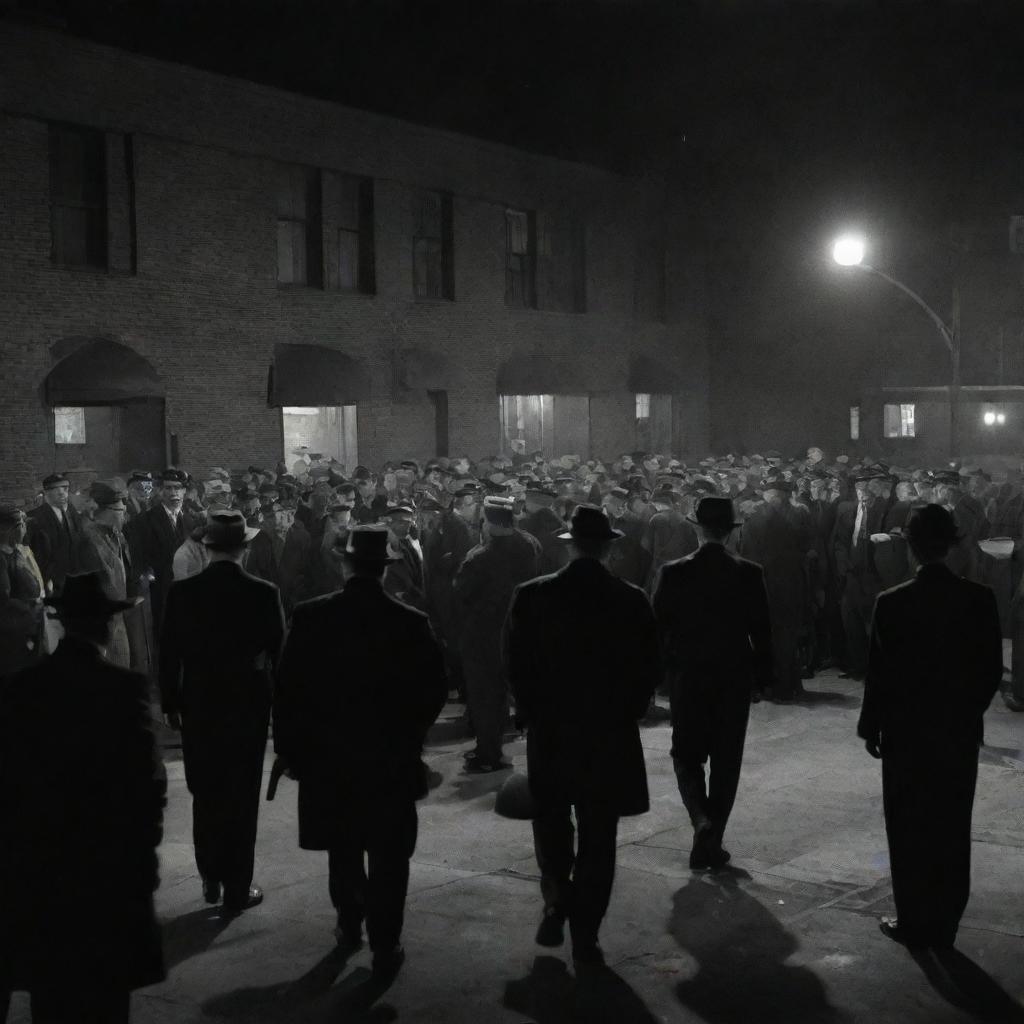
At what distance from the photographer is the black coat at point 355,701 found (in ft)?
21.2

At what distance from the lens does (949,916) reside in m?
6.60

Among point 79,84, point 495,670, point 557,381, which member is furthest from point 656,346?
point 495,670

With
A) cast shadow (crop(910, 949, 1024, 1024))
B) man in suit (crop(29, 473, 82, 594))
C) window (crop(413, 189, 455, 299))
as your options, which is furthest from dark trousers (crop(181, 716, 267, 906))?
window (crop(413, 189, 455, 299))

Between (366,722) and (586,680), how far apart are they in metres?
1.05

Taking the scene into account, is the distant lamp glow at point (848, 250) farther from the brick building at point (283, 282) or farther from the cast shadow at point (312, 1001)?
the cast shadow at point (312, 1001)

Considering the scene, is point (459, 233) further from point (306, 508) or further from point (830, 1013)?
point (830, 1013)

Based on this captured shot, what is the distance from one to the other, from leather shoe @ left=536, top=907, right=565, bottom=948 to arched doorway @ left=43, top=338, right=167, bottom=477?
17.3 meters

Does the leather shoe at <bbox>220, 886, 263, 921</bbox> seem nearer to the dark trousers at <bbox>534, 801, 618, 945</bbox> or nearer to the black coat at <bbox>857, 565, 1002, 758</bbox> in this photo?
the dark trousers at <bbox>534, 801, 618, 945</bbox>

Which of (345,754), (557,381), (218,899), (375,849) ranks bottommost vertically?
(218,899)

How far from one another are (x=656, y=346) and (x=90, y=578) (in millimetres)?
31593

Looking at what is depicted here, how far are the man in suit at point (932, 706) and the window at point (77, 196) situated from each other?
1877 cm

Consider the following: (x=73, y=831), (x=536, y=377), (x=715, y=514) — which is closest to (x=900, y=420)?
(x=536, y=377)

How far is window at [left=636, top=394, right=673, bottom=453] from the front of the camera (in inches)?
1432

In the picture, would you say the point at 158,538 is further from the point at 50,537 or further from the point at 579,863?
the point at 579,863
